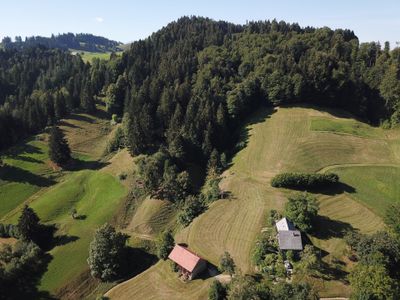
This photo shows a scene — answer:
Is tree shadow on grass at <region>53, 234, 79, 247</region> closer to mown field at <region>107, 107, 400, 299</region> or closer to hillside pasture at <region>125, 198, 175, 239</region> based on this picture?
hillside pasture at <region>125, 198, 175, 239</region>

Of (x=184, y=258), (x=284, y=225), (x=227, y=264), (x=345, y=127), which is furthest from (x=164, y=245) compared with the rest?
(x=345, y=127)

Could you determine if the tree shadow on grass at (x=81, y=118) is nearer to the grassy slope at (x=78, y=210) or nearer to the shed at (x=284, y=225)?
the grassy slope at (x=78, y=210)

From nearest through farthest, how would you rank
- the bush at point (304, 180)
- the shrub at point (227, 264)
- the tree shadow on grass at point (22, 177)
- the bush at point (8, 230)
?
the shrub at point (227, 264) < the bush at point (8, 230) < the bush at point (304, 180) < the tree shadow on grass at point (22, 177)

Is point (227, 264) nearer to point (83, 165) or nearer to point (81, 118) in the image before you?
point (83, 165)

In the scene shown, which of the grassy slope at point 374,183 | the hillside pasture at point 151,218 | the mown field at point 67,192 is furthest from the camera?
the hillside pasture at point 151,218

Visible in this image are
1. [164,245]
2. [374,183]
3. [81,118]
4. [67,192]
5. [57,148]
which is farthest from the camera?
[81,118]

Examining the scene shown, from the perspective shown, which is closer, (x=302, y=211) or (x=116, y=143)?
(x=302, y=211)

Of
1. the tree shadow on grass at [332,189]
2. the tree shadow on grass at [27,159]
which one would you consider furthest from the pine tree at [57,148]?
the tree shadow on grass at [332,189]

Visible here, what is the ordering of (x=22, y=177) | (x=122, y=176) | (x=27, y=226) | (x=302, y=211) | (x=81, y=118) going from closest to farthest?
(x=302, y=211) < (x=27, y=226) < (x=122, y=176) < (x=22, y=177) < (x=81, y=118)
